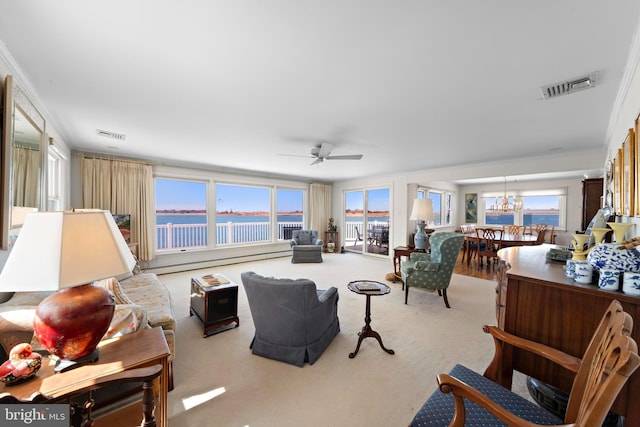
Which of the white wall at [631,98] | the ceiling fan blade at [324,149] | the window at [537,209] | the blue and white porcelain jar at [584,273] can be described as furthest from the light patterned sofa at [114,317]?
the window at [537,209]

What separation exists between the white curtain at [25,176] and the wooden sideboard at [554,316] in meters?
3.19

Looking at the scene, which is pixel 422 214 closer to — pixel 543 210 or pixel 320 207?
pixel 320 207

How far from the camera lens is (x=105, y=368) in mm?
1071

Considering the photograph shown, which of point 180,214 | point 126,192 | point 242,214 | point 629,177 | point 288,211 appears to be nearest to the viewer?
point 629,177

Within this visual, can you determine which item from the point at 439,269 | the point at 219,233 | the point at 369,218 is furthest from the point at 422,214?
the point at 219,233

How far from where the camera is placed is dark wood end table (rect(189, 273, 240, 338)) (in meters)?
2.58

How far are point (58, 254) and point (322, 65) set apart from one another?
5.78 ft

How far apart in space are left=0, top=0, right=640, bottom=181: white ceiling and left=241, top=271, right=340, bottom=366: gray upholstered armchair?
5.38 ft

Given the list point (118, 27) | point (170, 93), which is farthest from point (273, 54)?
point (170, 93)

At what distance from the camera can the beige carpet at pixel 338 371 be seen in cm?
160

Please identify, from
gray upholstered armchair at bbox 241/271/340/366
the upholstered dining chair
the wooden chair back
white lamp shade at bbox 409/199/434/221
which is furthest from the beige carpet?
white lamp shade at bbox 409/199/434/221

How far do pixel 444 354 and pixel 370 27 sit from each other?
264cm

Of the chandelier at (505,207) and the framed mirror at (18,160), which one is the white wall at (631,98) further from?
the chandelier at (505,207)

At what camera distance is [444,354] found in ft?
7.45
